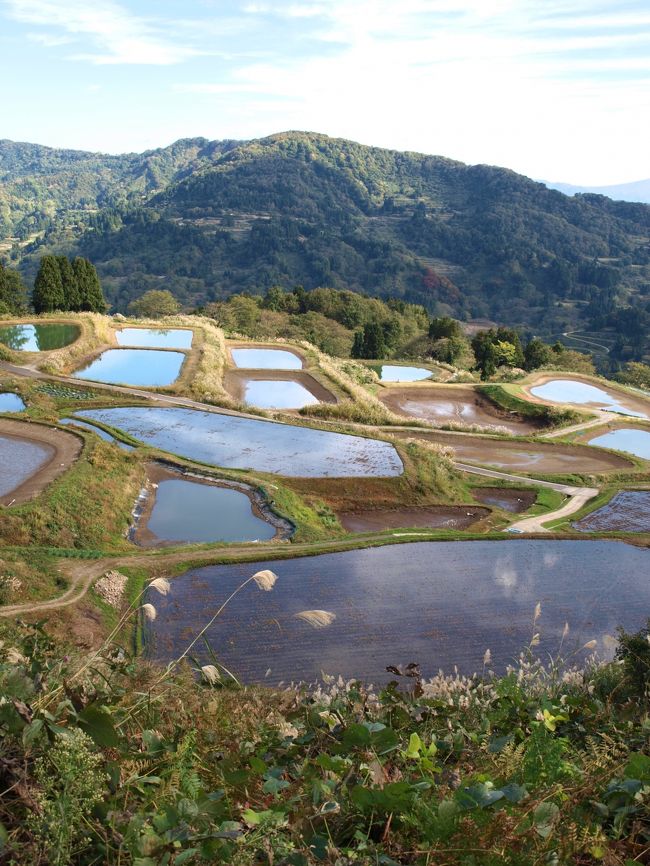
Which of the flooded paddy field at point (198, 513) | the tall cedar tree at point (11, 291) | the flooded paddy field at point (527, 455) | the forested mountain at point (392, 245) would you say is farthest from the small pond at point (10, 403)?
the forested mountain at point (392, 245)

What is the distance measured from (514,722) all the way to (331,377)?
112 feet

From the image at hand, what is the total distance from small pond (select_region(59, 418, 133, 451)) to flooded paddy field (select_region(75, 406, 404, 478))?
0.75 metres

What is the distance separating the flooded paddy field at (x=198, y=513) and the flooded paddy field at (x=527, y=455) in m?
12.1

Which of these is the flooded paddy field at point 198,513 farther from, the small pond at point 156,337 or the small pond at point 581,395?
the small pond at point 581,395

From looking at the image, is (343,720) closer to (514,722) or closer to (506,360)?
(514,722)

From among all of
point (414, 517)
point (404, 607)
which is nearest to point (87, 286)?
point (414, 517)

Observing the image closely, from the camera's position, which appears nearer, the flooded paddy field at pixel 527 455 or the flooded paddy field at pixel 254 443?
the flooded paddy field at pixel 254 443

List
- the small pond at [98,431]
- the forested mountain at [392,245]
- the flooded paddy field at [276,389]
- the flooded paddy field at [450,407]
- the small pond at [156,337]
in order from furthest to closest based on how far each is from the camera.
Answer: the forested mountain at [392,245], the small pond at [156,337], the flooded paddy field at [450,407], the flooded paddy field at [276,389], the small pond at [98,431]

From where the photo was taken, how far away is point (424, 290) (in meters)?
134

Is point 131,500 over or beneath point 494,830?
beneath

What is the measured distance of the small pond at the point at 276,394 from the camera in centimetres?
3322

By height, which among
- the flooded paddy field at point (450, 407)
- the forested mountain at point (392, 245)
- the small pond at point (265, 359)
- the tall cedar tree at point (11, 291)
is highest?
the forested mountain at point (392, 245)

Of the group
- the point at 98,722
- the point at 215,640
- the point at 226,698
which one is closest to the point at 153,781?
the point at 98,722

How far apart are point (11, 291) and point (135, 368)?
19.3 m
